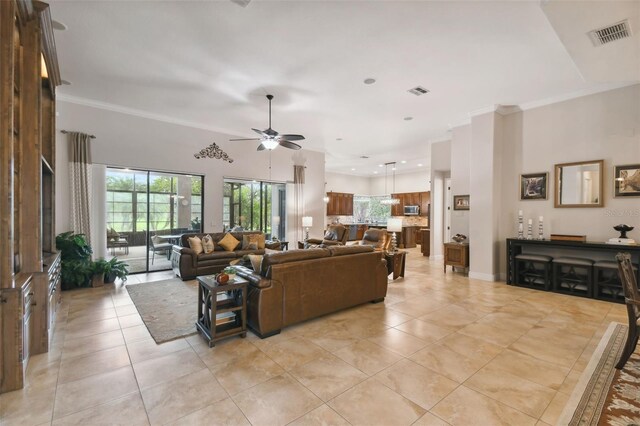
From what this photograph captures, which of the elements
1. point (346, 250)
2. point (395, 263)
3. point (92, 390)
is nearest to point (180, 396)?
point (92, 390)

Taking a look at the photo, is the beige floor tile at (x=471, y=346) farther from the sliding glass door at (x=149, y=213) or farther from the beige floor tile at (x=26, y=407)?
the sliding glass door at (x=149, y=213)

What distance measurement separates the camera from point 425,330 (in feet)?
11.1

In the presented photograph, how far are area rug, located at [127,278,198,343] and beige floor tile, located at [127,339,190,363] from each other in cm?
8

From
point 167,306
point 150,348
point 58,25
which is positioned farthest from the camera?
point 167,306

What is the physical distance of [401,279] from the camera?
6.03m

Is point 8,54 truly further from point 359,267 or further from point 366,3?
point 359,267

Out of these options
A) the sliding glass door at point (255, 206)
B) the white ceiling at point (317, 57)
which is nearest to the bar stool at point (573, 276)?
the white ceiling at point (317, 57)

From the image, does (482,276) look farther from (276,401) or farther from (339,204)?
(339,204)

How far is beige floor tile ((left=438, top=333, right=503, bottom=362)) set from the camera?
9.20 feet

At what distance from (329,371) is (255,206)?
621 cm

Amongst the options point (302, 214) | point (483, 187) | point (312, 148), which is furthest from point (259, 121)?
point (483, 187)

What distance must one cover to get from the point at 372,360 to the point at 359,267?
146cm

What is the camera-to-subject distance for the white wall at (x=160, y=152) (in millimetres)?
5387

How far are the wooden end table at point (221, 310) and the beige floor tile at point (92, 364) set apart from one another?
2.46 ft
